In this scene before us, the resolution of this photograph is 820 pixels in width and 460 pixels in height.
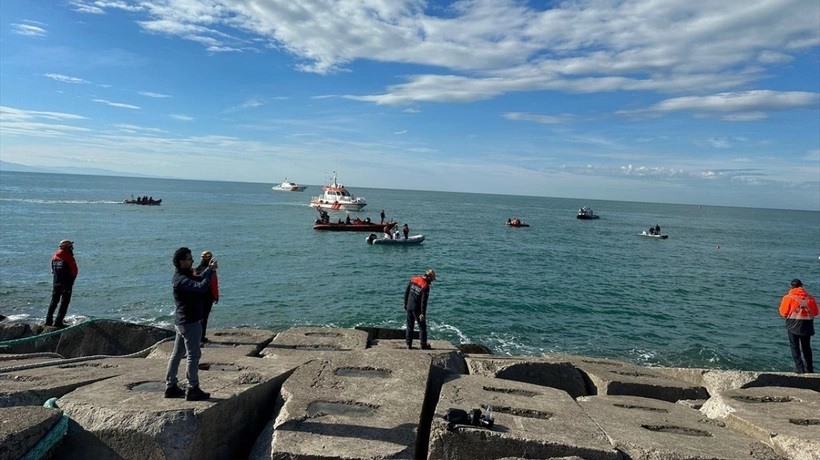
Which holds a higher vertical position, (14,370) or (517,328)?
(14,370)

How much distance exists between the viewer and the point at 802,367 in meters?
10.3

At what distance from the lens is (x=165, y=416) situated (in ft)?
15.0

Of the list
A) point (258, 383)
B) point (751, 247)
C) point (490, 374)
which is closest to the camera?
point (258, 383)

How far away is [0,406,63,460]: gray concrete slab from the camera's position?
13.1 feet

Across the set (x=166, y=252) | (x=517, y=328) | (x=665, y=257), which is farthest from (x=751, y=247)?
(x=166, y=252)

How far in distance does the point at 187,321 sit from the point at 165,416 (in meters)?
0.94

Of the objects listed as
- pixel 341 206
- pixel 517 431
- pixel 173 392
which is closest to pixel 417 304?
pixel 517 431

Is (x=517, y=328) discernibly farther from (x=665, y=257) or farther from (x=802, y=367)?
(x=665, y=257)

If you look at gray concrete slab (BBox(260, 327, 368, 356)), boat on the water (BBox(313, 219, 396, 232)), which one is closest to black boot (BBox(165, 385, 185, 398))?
gray concrete slab (BBox(260, 327, 368, 356))

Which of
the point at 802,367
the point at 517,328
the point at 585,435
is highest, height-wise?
the point at 585,435

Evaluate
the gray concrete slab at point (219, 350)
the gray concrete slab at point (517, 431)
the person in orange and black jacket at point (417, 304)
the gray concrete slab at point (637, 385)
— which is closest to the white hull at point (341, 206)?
the person in orange and black jacket at point (417, 304)

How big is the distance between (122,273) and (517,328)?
1969cm

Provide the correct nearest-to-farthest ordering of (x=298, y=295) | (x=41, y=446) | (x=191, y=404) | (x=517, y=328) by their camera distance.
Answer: (x=41, y=446), (x=191, y=404), (x=517, y=328), (x=298, y=295)

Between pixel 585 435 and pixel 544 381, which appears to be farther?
pixel 544 381
